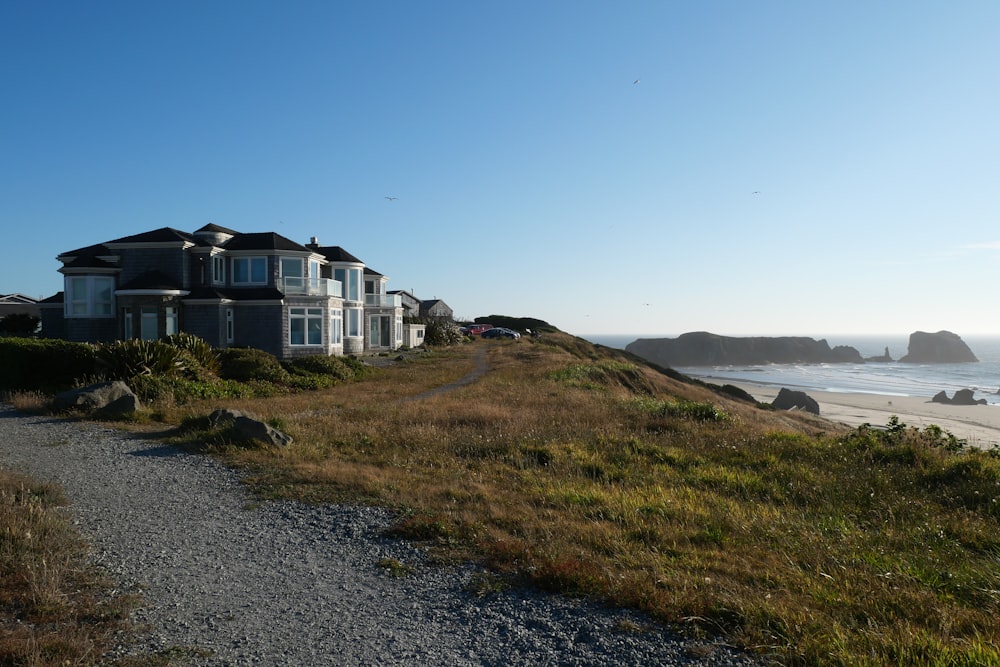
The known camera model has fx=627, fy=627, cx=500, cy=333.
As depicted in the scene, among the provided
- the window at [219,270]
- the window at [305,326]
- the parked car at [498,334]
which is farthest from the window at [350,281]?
the parked car at [498,334]

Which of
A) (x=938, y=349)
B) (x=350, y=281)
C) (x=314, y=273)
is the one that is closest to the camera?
(x=314, y=273)

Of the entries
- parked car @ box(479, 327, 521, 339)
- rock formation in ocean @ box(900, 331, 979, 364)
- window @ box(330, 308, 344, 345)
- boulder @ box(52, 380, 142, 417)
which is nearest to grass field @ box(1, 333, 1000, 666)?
boulder @ box(52, 380, 142, 417)

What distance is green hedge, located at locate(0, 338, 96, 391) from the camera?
58.2 feet

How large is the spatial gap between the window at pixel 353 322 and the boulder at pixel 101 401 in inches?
862

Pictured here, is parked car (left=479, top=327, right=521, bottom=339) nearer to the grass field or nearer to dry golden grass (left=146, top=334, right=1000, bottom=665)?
the grass field

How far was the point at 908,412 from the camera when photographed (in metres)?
47.2

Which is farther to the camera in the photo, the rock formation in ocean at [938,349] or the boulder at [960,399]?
the rock formation in ocean at [938,349]

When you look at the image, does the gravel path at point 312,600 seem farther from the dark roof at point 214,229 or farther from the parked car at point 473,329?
the parked car at point 473,329

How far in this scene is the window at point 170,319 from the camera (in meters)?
28.6

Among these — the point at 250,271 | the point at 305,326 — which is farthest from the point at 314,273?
the point at 305,326

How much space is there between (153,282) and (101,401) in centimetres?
1645

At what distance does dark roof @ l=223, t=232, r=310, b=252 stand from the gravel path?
24.7m

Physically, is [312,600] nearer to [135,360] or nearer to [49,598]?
[49,598]

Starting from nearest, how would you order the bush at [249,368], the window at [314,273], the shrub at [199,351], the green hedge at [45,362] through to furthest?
the green hedge at [45,362] → the shrub at [199,351] → the bush at [249,368] → the window at [314,273]
